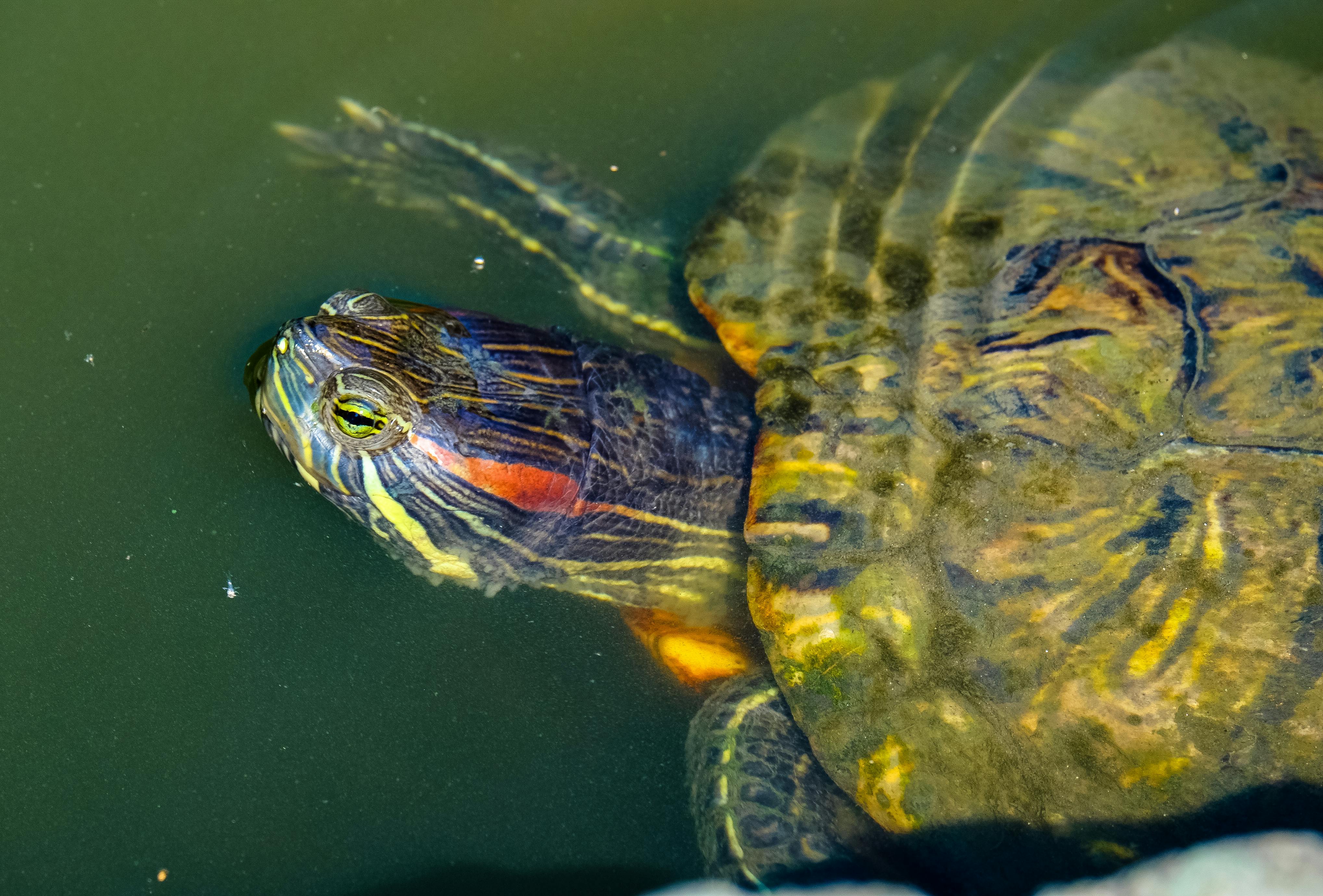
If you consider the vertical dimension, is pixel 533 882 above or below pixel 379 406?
below

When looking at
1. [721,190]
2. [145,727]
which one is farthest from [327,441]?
[721,190]

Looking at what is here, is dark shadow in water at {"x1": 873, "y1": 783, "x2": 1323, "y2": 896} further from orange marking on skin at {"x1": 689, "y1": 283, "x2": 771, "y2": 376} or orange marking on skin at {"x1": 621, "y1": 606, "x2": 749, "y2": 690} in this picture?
orange marking on skin at {"x1": 689, "y1": 283, "x2": 771, "y2": 376}

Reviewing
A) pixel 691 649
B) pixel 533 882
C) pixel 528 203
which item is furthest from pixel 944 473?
pixel 528 203

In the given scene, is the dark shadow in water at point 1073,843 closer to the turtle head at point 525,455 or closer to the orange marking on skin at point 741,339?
the turtle head at point 525,455

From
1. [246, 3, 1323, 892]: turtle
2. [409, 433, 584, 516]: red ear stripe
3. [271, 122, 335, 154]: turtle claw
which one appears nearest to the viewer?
[246, 3, 1323, 892]: turtle

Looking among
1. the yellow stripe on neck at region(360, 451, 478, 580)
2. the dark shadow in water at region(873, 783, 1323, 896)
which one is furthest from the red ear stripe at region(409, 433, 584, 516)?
the dark shadow in water at region(873, 783, 1323, 896)

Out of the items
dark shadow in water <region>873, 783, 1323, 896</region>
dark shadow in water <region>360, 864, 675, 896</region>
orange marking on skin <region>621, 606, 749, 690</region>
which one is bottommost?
dark shadow in water <region>360, 864, 675, 896</region>

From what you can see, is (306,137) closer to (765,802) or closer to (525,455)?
(525,455)
